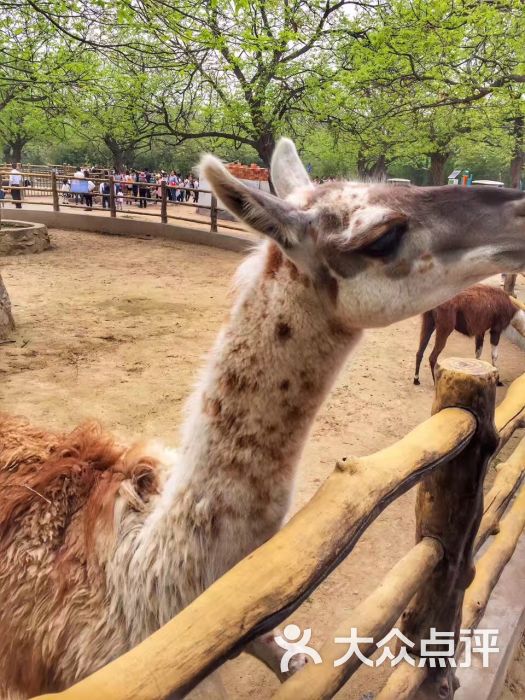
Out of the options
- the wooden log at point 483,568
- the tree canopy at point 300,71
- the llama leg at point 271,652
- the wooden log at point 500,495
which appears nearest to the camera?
the wooden log at point 483,568

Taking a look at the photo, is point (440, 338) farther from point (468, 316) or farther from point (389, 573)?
point (389, 573)

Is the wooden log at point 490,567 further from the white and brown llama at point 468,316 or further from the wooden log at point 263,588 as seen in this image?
the white and brown llama at point 468,316

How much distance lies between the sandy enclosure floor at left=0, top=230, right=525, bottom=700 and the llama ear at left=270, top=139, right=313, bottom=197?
53 cm

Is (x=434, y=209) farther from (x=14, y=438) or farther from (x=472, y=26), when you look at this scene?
(x=472, y=26)

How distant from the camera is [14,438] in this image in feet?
6.20

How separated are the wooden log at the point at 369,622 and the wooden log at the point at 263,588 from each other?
0.35 metres

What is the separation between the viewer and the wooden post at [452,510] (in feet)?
5.46

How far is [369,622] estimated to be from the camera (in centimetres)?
143

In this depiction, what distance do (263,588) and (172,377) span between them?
4494mm

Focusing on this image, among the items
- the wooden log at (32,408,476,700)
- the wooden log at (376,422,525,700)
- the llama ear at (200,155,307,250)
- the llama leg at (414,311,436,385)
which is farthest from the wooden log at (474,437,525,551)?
the llama leg at (414,311,436,385)

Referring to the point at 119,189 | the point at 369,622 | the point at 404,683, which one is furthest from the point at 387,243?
the point at 119,189

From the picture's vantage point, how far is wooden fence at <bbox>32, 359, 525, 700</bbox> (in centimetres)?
78

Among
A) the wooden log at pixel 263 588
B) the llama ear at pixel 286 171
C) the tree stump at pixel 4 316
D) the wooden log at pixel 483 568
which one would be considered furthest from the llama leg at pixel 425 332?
the tree stump at pixel 4 316

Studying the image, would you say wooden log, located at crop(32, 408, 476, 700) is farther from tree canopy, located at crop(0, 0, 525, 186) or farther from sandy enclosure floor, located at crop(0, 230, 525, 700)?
tree canopy, located at crop(0, 0, 525, 186)
